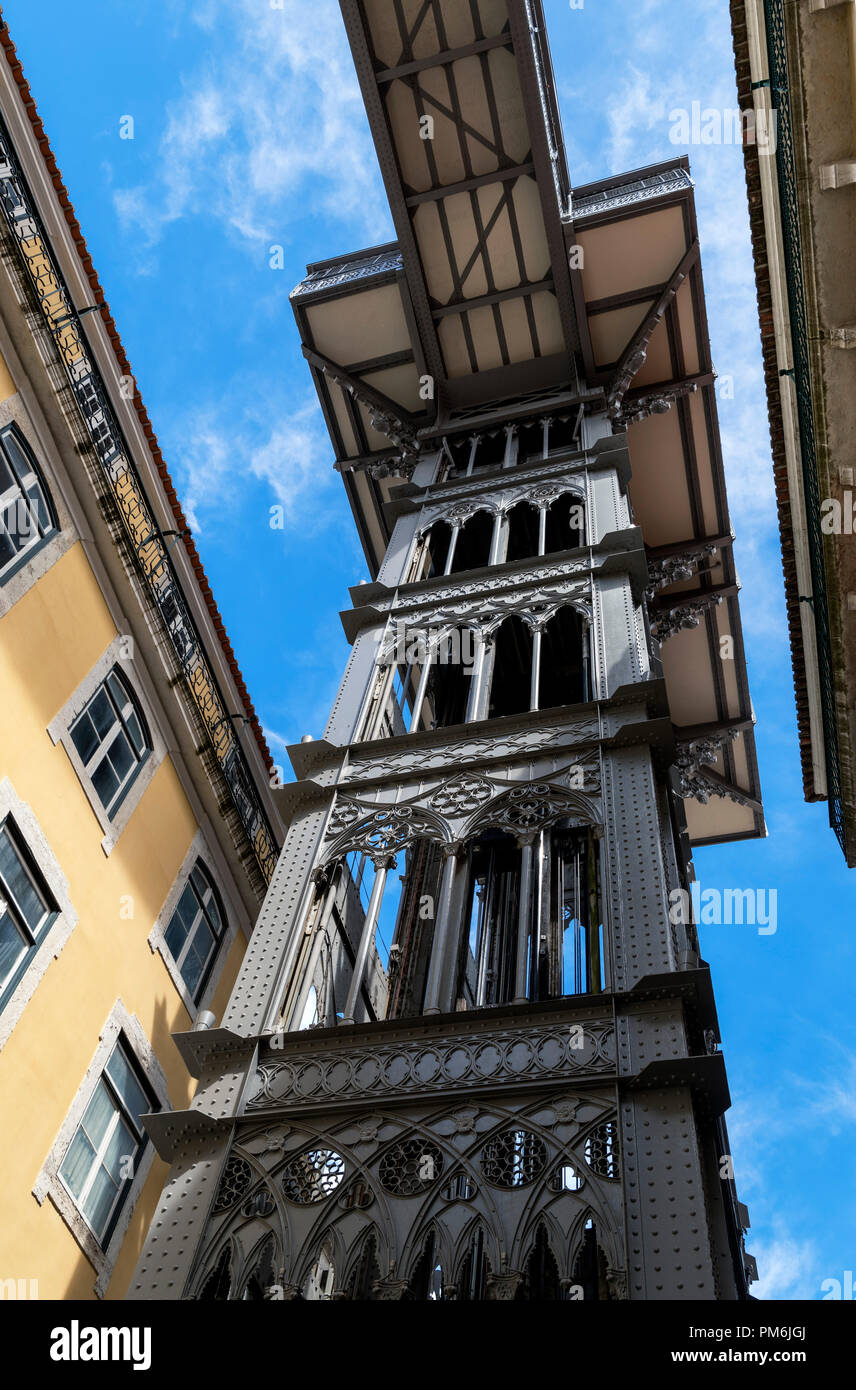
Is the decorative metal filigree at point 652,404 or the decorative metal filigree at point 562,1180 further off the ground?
the decorative metal filigree at point 652,404

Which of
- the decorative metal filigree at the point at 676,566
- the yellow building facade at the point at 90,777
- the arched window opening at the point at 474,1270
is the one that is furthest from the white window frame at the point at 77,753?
the decorative metal filigree at the point at 676,566

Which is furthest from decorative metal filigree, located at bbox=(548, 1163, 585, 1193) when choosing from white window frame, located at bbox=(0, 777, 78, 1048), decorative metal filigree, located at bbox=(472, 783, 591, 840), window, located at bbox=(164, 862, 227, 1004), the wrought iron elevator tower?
window, located at bbox=(164, 862, 227, 1004)

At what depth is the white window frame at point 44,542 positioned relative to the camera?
487 inches

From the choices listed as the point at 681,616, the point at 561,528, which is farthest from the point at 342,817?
the point at 681,616

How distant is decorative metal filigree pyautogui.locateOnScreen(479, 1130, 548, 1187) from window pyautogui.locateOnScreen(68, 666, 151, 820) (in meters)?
7.62

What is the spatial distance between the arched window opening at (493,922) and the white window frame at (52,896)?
13.5 feet

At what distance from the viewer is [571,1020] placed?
7.70 meters

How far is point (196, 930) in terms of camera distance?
15.5 meters

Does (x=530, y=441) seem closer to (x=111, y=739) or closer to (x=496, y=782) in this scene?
(x=111, y=739)

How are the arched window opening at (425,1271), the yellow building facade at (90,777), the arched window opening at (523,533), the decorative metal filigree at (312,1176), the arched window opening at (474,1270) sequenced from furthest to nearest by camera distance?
1. the arched window opening at (523,533)
2. the yellow building facade at (90,777)
3. the decorative metal filigree at (312,1176)
4. the arched window opening at (425,1271)
5. the arched window opening at (474,1270)

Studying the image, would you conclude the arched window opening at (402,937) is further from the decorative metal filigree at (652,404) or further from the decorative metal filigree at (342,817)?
the decorative metal filigree at (652,404)

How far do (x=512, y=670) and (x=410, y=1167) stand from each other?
1070cm
